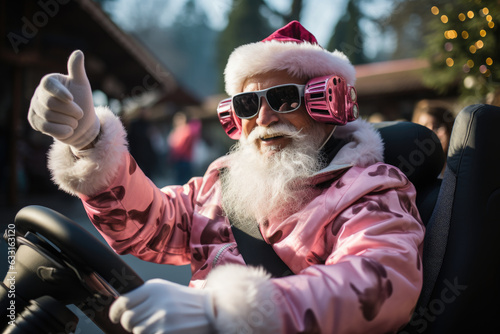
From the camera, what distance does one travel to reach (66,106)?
4.29 feet

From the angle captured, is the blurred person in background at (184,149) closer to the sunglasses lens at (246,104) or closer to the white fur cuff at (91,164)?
the sunglasses lens at (246,104)

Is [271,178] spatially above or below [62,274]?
below

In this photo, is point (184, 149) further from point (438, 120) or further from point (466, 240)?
point (466, 240)

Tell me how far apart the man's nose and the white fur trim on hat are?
17 cm

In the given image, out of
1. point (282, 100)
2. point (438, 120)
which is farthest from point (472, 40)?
point (282, 100)

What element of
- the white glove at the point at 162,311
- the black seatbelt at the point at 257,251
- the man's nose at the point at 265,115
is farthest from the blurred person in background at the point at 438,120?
the white glove at the point at 162,311

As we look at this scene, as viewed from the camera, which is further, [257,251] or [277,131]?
[277,131]

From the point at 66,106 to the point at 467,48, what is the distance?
346 centimetres

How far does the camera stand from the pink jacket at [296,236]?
3.45ft

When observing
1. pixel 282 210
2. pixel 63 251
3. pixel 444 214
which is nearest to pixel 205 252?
pixel 282 210

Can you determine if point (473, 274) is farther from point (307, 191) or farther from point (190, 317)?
point (190, 317)

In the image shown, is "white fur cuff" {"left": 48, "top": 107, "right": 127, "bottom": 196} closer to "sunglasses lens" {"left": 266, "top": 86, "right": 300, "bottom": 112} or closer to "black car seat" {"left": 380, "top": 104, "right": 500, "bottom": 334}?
"sunglasses lens" {"left": 266, "top": 86, "right": 300, "bottom": 112}

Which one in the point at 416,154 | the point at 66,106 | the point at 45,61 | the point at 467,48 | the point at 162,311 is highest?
the point at 45,61

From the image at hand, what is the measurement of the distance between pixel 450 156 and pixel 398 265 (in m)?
0.57
